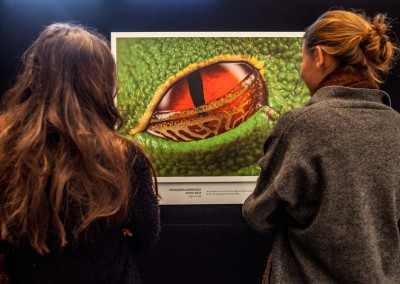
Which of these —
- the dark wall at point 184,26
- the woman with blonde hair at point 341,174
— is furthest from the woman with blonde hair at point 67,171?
the dark wall at point 184,26

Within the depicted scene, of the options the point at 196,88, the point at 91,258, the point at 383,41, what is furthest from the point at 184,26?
the point at 91,258

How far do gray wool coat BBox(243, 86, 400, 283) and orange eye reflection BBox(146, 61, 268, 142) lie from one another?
77 cm

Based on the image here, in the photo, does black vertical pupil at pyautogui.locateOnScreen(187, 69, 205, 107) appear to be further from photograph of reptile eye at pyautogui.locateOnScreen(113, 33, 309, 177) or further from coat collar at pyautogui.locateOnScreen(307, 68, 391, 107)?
coat collar at pyautogui.locateOnScreen(307, 68, 391, 107)

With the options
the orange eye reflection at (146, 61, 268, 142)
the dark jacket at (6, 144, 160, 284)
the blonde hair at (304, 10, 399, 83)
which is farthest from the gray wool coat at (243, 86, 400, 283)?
the orange eye reflection at (146, 61, 268, 142)

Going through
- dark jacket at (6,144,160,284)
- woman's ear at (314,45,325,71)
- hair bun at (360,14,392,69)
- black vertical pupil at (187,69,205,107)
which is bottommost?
dark jacket at (6,144,160,284)

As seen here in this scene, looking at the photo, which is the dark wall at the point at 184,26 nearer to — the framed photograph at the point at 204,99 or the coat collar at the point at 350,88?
→ the framed photograph at the point at 204,99

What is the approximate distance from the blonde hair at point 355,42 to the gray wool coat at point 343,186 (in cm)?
11

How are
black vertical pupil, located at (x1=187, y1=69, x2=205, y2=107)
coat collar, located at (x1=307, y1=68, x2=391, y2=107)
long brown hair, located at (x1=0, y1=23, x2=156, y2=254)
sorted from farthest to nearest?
black vertical pupil, located at (x1=187, y1=69, x2=205, y2=107) → coat collar, located at (x1=307, y1=68, x2=391, y2=107) → long brown hair, located at (x1=0, y1=23, x2=156, y2=254)

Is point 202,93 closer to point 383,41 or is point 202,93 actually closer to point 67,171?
point 383,41

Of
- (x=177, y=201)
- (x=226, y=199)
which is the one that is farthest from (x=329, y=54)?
(x=177, y=201)

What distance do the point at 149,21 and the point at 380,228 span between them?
1.47m

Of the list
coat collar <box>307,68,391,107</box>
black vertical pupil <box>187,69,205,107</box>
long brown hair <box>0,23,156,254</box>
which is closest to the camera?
long brown hair <box>0,23,156,254</box>

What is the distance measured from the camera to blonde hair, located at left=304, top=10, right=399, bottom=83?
3.18 feet

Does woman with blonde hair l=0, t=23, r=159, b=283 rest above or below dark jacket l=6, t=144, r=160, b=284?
above
